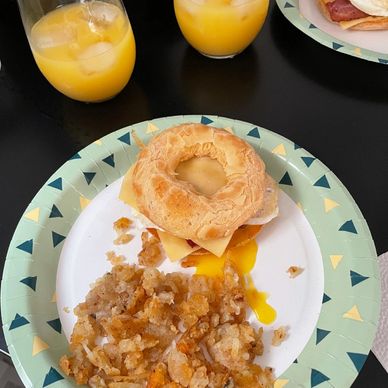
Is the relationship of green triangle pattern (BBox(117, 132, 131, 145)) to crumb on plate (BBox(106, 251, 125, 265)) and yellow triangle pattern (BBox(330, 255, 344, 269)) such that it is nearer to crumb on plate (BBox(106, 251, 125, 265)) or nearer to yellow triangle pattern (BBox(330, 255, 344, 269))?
crumb on plate (BBox(106, 251, 125, 265))

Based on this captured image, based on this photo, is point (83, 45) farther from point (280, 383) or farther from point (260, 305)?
point (280, 383)

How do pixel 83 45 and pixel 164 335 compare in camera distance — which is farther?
pixel 83 45

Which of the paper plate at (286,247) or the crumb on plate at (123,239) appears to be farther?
the crumb on plate at (123,239)

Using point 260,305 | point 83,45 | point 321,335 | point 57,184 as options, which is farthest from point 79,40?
point 321,335

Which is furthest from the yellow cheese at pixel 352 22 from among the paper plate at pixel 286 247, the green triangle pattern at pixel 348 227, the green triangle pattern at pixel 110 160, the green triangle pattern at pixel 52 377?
the green triangle pattern at pixel 52 377

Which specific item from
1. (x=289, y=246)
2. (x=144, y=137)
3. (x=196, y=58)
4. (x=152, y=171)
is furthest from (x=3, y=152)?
(x=289, y=246)

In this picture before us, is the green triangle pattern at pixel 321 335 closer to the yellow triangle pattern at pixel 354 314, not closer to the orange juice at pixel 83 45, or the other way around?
the yellow triangle pattern at pixel 354 314
